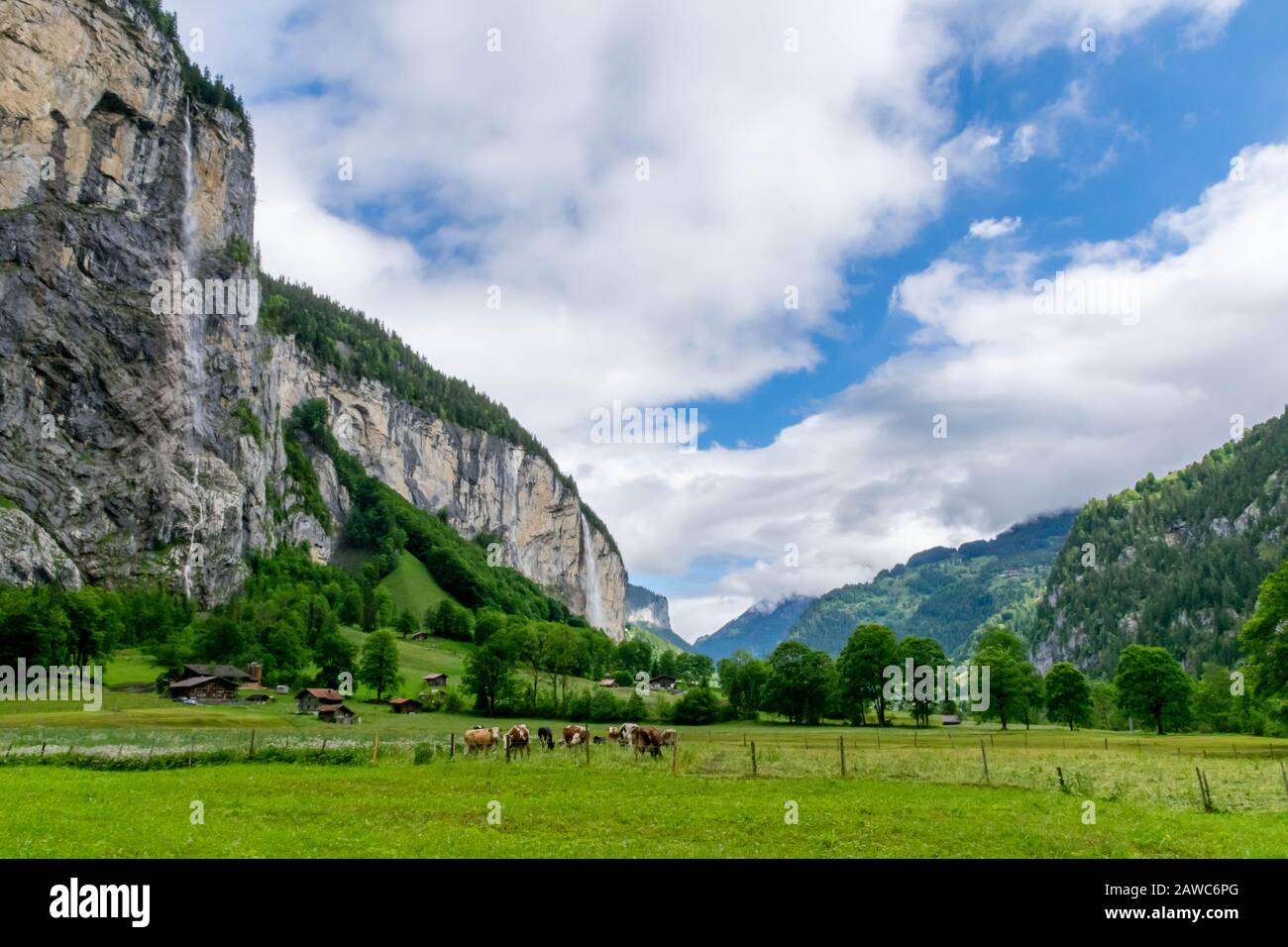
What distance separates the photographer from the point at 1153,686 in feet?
282

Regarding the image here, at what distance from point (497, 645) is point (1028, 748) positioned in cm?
6905

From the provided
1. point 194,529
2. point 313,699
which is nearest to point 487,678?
point 313,699

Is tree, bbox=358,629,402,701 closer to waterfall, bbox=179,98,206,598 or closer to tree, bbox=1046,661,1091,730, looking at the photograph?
waterfall, bbox=179,98,206,598

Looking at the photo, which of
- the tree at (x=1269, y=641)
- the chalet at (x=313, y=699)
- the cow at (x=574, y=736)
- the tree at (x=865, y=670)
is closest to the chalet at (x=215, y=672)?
the chalet at (x=313, y=699)

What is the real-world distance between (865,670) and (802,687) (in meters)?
7.83

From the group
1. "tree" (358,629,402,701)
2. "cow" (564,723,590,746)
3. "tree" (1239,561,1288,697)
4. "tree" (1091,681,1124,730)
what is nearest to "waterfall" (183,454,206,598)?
"tree" (358,629,402,701)

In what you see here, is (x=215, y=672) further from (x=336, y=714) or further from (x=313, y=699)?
(x=336, y=714)

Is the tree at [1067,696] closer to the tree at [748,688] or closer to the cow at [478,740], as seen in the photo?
the tree at [748,688]

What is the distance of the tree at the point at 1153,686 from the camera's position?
85.8m

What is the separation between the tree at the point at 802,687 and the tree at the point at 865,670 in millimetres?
1987

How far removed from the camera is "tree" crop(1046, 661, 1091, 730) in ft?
319

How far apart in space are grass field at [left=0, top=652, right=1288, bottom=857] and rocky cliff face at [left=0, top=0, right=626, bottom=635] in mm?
104794
